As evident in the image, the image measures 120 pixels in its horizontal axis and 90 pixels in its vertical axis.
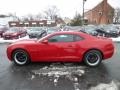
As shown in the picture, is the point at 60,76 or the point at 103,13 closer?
the point at 60,76

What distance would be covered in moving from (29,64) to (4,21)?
249ft

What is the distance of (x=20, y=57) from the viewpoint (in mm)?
9023

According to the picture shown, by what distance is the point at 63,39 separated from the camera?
28.9ft

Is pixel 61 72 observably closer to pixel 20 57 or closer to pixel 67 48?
pixel 67 48

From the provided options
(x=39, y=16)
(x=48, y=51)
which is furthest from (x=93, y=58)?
(x=39, y=16)

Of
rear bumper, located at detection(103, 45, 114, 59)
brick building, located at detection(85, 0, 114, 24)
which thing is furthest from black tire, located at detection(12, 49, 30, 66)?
brick building, located at detection(85, 0, 114, 24)

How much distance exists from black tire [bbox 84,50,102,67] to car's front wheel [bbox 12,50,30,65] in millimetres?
2388

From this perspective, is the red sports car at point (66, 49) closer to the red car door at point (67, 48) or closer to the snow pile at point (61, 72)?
the red car door at point (67, 48)

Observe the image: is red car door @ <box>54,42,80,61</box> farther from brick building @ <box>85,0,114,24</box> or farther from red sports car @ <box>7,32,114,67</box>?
brick building @ <box>85,0,114,24</box>

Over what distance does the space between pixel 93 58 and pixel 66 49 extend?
1.14 metres

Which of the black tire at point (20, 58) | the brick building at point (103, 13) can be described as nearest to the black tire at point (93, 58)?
the black tire at point (20, 58)

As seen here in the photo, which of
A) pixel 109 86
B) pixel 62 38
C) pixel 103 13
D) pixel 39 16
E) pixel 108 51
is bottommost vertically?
pixel 109 86

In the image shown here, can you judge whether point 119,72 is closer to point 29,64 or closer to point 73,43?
point 73,43

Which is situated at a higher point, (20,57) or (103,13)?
(103,13)
